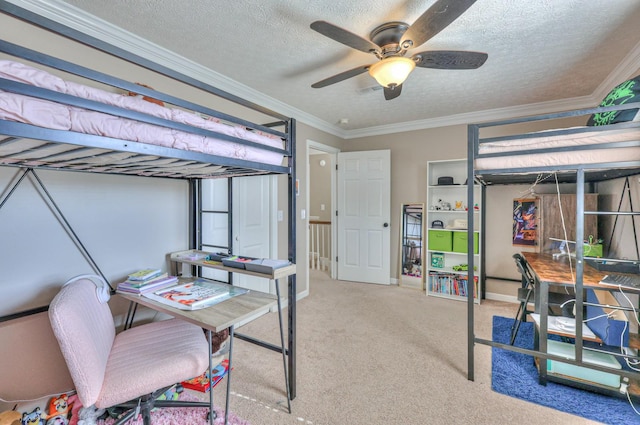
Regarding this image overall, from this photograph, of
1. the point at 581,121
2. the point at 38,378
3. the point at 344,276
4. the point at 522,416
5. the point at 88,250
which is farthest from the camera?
the point at 344,276

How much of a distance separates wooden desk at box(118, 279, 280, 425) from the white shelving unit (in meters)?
2.85

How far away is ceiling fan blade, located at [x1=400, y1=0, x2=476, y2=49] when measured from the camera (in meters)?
1.37

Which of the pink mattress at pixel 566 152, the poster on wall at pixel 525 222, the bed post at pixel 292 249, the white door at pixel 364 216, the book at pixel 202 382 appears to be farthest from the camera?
the white door at pixel 364 216

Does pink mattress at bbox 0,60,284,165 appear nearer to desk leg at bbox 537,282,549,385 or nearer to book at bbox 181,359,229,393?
book at bbox 181,359,229,393

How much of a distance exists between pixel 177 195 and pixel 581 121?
4.47 m

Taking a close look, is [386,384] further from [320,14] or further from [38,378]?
[320,14]

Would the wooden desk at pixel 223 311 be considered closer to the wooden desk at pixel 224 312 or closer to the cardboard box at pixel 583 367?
the wooden desk at pixel 224 312

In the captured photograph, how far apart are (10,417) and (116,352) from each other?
1.65 ft

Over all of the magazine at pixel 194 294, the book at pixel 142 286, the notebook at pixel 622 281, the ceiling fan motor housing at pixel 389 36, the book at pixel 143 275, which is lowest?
the magazine at pixel 194 294

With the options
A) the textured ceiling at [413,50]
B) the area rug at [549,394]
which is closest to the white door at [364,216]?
the textured ceiling at [413,50]

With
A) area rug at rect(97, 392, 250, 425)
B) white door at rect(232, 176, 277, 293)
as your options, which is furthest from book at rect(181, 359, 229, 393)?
white door at rect(232, 176, 277, 293)

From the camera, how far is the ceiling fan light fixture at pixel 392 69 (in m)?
1.93

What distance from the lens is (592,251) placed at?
104 inches

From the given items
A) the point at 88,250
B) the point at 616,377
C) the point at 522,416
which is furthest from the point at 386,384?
the point at 88,250
